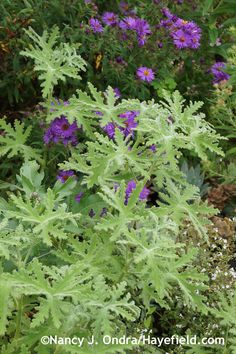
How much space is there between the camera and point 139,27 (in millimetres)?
3025

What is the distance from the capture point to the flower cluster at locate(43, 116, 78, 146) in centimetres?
253

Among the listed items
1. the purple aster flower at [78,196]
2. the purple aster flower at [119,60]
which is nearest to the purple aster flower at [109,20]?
the purple aster flower at [119,60]

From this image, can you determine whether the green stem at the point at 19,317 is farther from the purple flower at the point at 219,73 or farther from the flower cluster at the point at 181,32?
the purple flower at the point at 219,73

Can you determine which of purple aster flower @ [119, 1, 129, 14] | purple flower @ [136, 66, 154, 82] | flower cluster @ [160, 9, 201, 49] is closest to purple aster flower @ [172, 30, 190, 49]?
flower cluster @ [160, 9, 201, 49]

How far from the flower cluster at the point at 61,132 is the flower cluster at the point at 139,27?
71cm

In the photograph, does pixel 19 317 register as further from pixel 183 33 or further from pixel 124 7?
pixel 124 7

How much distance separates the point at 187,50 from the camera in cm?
327

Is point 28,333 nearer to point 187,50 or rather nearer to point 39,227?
point 39,227

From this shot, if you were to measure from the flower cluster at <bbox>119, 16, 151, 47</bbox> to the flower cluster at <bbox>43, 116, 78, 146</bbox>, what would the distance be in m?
0.71

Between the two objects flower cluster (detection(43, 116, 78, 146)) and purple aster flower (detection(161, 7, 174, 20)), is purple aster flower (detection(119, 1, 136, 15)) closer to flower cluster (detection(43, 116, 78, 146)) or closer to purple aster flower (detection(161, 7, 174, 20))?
purple aster flower (detection(161, 7, 174, 20))

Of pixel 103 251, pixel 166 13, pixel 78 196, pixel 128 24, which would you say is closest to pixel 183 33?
pixel 166 13

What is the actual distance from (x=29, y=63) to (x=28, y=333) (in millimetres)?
1586

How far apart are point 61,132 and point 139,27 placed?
0.79 meters

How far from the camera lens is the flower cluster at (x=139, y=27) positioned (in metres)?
3.03
